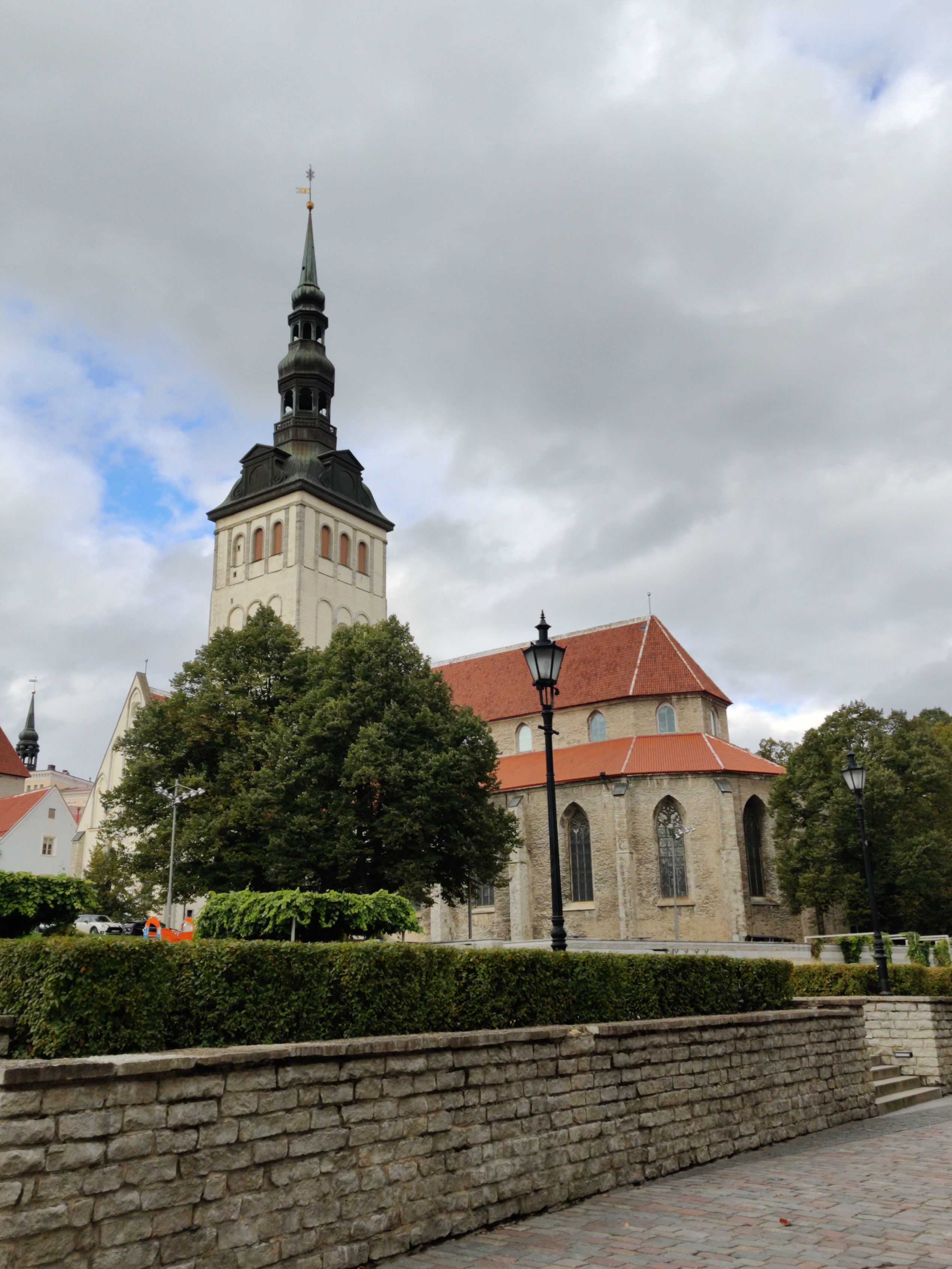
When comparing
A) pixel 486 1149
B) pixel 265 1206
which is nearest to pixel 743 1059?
pixel 486 1149

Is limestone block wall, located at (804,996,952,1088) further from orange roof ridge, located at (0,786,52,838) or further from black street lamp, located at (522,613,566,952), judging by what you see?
orange roof ridge, located at (0,786,52,838)

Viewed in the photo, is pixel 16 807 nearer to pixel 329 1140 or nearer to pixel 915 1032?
pixel 915 1032

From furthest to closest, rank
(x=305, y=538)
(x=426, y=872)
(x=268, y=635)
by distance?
(x=305, y=538) → (x=268, y=635) → (x=426, y=872)

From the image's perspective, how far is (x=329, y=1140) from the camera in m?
6.21

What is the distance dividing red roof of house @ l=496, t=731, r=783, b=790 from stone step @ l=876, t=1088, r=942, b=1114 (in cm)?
2536

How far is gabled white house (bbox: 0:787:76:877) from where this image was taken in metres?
52.1

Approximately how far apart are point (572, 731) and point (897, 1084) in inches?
1313

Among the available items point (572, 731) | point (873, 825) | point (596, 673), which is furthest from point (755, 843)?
point (596, 673)

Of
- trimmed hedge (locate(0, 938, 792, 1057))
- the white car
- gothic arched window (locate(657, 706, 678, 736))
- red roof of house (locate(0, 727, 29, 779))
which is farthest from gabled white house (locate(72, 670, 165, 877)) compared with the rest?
trimmed hedge (locate(0, 938, 792, 1057))

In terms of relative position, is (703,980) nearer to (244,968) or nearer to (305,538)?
(244,968)

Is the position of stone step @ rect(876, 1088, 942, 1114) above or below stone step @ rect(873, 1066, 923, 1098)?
below

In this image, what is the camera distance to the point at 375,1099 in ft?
21.7

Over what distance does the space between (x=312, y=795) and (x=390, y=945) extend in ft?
76.4

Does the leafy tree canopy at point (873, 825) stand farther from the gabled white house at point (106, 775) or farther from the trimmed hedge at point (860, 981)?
the gabled white house at point (106, 775)
